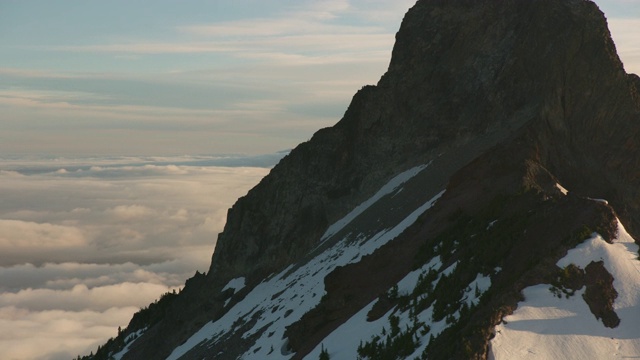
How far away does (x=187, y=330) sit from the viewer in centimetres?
6250

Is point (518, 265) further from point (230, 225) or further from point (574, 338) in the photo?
point (230, 225)

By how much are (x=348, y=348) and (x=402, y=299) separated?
2219 mm

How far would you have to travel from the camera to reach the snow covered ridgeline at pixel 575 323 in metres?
19.1

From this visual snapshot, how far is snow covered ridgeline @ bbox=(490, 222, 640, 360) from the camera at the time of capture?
19078 mm

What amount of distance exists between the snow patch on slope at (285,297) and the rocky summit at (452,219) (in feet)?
0.67

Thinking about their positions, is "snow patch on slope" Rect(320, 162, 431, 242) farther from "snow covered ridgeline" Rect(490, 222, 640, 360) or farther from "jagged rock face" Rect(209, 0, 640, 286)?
"snow covered ridgeline" Rect(490, 222, 640, 360)

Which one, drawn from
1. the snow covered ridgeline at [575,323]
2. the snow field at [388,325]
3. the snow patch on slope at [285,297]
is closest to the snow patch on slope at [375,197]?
the snow patch on slope at [285,297]

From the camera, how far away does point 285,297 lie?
4488 cm

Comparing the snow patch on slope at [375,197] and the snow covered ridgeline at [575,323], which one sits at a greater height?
the snow patch on slope at [375,197]

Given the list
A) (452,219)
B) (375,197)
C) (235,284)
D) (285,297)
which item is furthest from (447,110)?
(452,219)

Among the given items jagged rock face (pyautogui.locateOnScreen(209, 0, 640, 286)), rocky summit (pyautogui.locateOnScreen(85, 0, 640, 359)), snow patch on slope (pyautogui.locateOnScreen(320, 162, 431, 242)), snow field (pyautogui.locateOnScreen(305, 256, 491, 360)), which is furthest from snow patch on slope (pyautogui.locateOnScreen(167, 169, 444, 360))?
snow field (pyautogui.locateOnScreen(305, 256, 491, 360))

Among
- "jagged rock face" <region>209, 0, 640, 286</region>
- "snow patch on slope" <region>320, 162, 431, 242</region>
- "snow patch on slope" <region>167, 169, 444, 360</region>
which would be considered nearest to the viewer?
"snow patch on slope" <region>167, 169, 444, 360</region>

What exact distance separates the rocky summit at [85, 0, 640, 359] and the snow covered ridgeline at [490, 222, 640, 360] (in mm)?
44

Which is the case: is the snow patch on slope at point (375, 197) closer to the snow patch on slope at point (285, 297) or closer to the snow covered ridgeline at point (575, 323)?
the snow patch on slope at point (285, 297)
